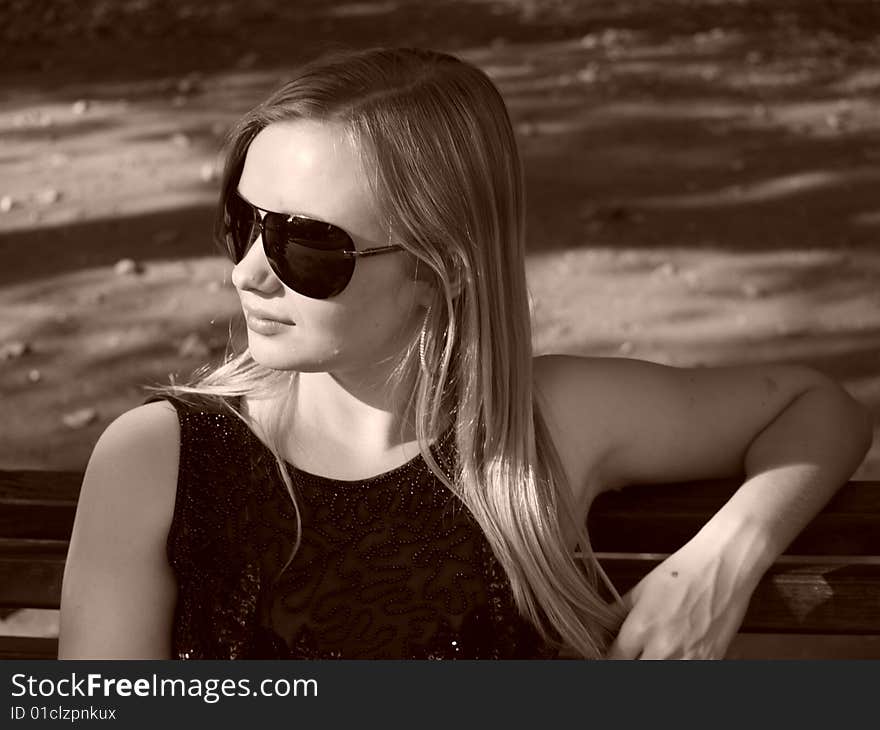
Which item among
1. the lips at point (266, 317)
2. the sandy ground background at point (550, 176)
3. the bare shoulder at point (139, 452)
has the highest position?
the lips at point (266, 317)

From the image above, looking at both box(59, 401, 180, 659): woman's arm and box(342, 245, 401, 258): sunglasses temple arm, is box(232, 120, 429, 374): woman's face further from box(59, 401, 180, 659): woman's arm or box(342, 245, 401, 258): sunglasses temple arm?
box(59, 401, 180, 659): woman's arm

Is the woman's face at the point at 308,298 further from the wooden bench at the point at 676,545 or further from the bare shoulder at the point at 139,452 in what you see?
the wooden bench at the point at 676,545

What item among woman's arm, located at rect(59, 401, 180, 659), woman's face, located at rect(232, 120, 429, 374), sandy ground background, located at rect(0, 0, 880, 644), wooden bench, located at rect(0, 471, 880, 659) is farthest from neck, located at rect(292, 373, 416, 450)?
sandy ground background, located at rect(0, 0, 880, 644)

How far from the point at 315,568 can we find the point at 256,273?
481 mm

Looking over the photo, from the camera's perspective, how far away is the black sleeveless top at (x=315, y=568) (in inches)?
88.7

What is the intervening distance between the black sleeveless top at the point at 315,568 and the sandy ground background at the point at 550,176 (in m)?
2.48

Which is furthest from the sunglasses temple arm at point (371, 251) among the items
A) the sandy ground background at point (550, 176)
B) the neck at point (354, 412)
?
the sandy ground background at point (550, 176)

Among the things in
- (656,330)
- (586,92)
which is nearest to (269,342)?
(656,330)

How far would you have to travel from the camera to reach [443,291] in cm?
227

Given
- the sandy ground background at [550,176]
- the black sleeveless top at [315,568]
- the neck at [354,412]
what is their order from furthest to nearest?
the sandy ground background at [550,176], the neck at [354,412], the black sleeveless top at [315,568]

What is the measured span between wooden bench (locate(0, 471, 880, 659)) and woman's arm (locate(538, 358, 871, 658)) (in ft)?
0.16

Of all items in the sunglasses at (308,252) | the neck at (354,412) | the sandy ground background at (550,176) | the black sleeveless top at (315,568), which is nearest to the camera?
the sunglasses at (308,252)

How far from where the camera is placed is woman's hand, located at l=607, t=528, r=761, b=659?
88.7 inches

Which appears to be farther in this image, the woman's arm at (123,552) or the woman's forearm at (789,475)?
the woman's forearm at (789,475)
